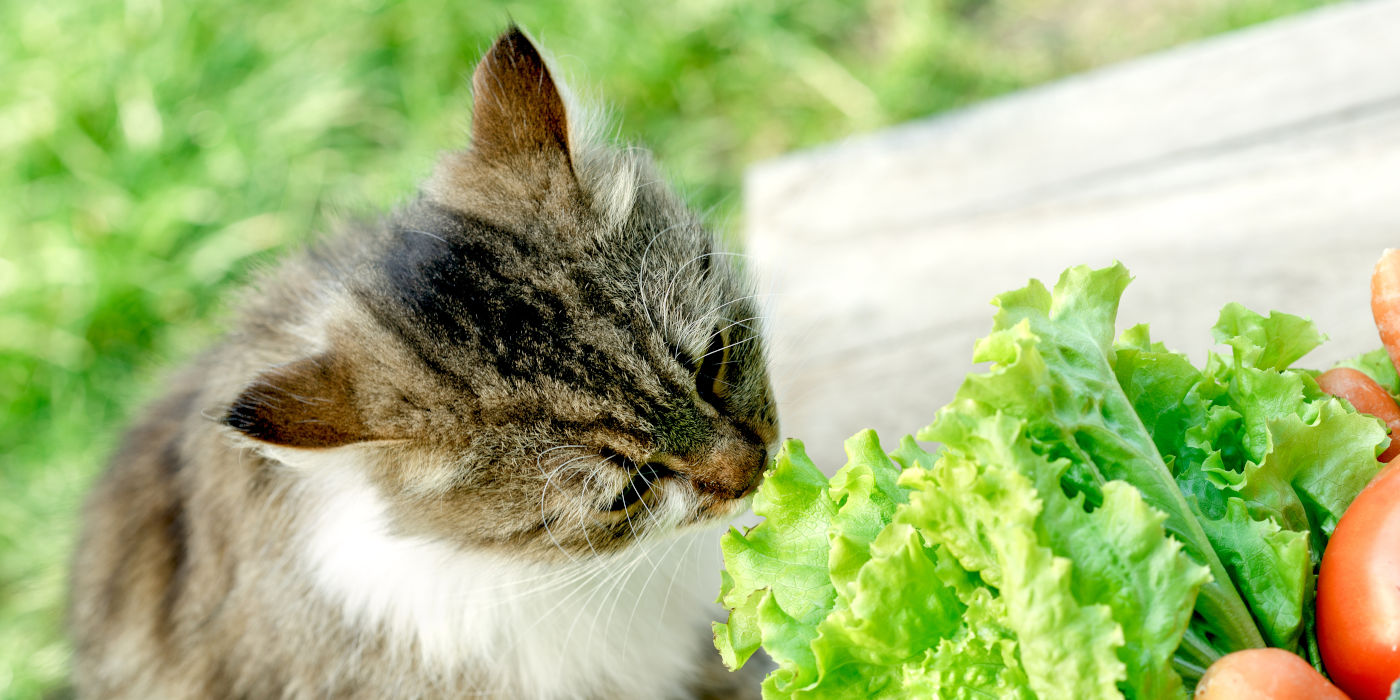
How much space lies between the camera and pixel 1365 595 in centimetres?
128

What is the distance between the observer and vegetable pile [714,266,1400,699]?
1.25 m

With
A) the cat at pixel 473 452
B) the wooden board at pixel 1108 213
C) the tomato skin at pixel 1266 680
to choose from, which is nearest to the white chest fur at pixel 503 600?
the cat at pixel 473 452

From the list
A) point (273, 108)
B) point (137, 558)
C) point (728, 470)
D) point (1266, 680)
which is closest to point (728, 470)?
point (728, 470)

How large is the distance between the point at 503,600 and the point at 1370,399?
5.04 feet

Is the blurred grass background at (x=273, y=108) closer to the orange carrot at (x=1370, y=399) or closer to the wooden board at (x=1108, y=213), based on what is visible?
the wooden board at (x=1108, y=213)

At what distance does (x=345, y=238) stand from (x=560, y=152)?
2.23ft

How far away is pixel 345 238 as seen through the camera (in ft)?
7.88

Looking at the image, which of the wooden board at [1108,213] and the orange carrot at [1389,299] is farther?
the wooden board at [1108,213]

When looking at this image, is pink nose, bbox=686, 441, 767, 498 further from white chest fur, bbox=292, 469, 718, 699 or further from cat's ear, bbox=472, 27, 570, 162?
cat's ear, bbox=472, 27, 570, 162

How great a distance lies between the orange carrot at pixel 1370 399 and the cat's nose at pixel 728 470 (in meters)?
1.00

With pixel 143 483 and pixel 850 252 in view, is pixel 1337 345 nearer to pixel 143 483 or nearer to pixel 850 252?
pixel 850 252

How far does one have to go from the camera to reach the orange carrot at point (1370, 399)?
1.60m

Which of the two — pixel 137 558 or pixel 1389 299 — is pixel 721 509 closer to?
pixel 1389 299

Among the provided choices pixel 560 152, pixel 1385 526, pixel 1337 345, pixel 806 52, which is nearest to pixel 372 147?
pixel 806 52
